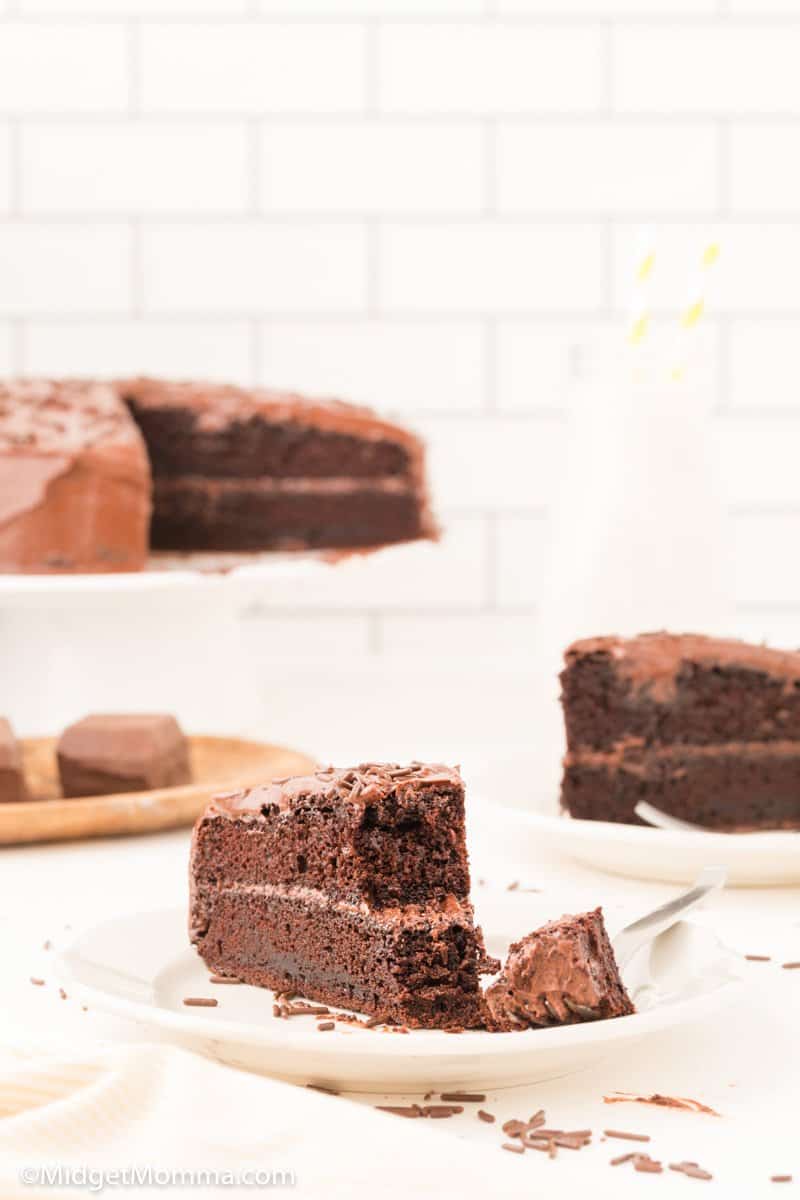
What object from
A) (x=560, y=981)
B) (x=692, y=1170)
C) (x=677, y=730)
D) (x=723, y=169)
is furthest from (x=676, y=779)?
(x=723, y=169)

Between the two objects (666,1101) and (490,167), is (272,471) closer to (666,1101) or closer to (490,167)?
(490,167)

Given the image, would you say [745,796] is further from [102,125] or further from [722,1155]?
[102,125]

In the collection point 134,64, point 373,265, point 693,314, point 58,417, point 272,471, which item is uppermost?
point 134,64

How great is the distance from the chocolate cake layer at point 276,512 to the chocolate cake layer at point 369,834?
5.54 ft

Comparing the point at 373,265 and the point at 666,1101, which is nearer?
the point at 666,1101

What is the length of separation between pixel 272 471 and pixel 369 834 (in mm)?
1773

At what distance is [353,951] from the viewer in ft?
3.70

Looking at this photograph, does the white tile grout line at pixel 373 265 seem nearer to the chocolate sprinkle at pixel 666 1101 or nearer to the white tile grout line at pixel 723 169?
the white tile grout line at pixel 723 169

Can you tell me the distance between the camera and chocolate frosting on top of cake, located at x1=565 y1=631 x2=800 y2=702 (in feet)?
5.16

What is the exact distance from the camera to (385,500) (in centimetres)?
291

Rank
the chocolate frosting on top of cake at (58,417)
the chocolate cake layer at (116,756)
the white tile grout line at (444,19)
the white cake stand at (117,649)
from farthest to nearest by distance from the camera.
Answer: the white tile grout line at (444,19) < the chocolate frosting on top of cake at (58,417) < the white cake stand at (117,649) < the chocolate cake layer at (116,756)

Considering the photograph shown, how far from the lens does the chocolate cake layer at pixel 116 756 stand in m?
1.68

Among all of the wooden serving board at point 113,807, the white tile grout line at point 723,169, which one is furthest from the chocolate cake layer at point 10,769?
the white tile grout line at point 723,169

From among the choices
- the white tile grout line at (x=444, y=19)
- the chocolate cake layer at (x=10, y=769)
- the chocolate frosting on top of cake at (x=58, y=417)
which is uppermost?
the white tile grout line at (x=444, y=19)
